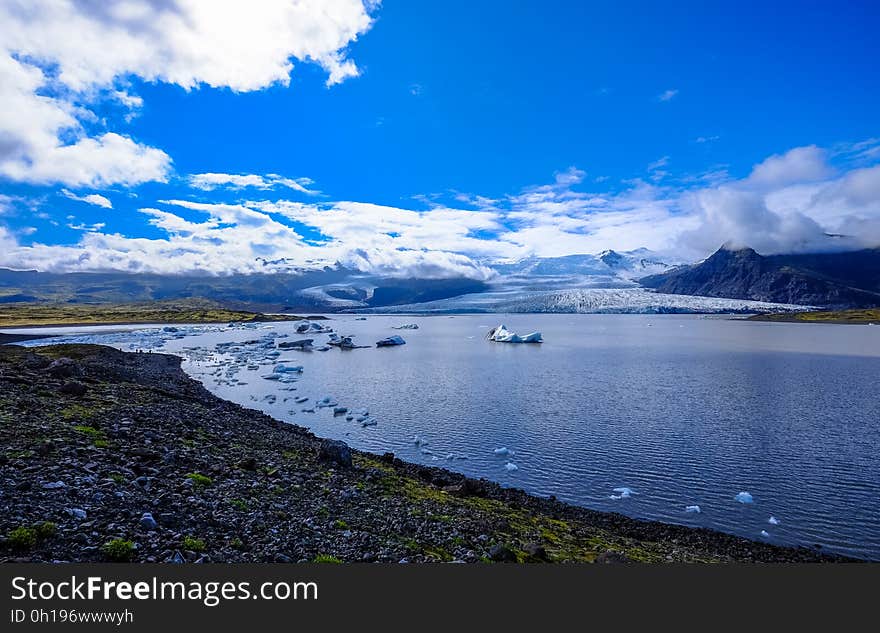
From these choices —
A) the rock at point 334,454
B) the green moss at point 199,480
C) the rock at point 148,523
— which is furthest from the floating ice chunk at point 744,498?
the rock at point 148,523

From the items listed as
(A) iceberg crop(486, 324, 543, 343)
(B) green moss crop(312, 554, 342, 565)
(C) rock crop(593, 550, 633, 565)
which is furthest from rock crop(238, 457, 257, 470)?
(A) iceberg crop(486, 324, 543, 343)

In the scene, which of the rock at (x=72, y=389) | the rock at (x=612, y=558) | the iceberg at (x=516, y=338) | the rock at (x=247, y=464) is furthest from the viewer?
the iceberg at (x=516, y=338)

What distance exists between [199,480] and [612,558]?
1187cm

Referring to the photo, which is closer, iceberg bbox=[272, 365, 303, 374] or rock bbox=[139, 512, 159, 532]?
rock bbox=[139, 512, 159, 532]

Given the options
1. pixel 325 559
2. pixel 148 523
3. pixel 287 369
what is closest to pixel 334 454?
pixel 325 559

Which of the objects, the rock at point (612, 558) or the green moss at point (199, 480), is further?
the green moss at point (199, 480)

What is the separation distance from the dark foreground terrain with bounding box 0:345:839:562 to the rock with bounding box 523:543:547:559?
28 mm

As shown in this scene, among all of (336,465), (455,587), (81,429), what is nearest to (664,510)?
(336,465)

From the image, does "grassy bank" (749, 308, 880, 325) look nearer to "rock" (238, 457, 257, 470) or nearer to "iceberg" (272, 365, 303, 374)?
"iceberg" (272, 365, 303, 374)

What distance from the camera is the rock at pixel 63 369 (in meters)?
26.0

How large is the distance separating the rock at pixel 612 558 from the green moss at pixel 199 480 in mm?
11261

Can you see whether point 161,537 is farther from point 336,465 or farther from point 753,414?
point 753,414

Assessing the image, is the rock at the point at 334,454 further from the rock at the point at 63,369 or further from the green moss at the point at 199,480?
the rock at the point at 63,369

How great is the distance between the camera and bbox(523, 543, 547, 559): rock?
12.8m
